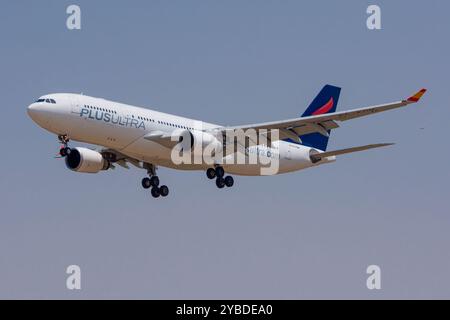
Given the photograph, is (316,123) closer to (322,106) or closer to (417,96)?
(417,96)

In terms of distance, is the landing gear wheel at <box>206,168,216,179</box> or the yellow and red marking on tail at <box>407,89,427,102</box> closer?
the yellow and red marking on tail at <box>407,89,427,102</box>

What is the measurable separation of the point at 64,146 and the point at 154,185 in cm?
852

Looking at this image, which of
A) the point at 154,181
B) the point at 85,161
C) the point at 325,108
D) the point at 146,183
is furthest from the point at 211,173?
the point at 325,108

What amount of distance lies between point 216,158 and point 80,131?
9.12 metres

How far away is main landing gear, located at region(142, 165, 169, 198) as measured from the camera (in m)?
66.4

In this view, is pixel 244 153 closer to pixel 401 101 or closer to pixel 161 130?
pixel 161 130

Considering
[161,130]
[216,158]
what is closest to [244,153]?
[216,158]

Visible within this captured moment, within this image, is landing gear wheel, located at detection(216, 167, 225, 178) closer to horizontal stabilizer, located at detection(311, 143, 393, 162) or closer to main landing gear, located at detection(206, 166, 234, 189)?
main landing gear, located at detection(206, 166, 234, 189)

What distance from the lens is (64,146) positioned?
59688 millimetres

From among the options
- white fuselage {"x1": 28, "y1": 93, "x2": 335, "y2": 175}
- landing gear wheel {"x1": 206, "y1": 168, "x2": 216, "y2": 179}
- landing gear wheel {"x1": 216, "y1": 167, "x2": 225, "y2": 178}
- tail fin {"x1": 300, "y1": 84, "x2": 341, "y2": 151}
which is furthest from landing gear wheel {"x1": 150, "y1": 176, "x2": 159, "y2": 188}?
tail fin {"x1": 300, "y1": 84, "x2": 341, "y2": 151}

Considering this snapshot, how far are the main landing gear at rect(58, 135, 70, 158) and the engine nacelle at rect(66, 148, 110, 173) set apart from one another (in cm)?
353

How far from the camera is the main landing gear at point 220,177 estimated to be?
209 feet

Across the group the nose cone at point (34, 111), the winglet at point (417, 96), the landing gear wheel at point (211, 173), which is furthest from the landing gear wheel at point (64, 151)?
the winglet at point (417, 96)

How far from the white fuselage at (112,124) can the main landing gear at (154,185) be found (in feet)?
10.2
